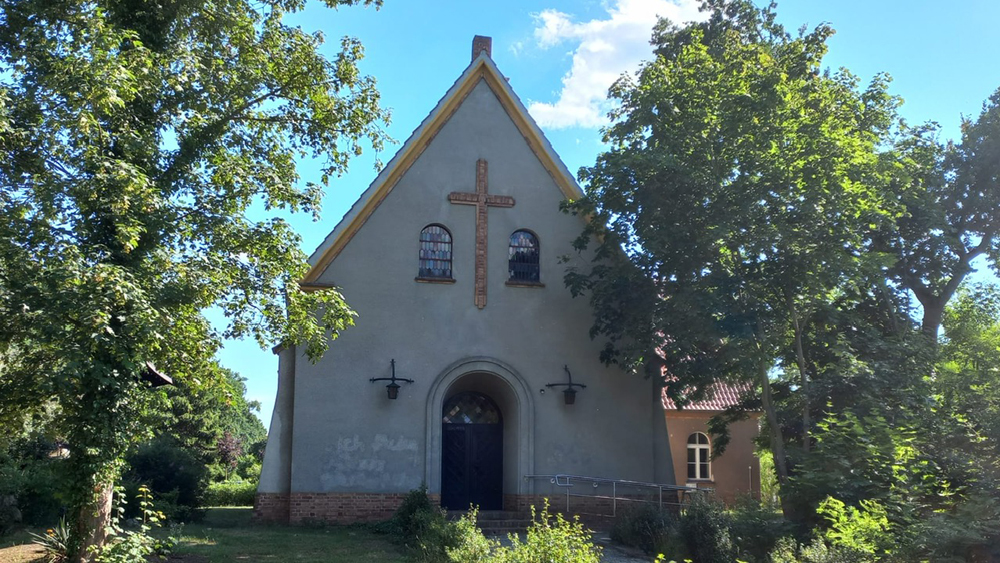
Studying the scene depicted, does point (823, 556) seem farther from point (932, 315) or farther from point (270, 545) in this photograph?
point (932, 315)

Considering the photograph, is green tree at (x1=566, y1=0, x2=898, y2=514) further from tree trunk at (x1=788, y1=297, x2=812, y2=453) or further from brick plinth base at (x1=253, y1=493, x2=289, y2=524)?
brick plinth base at (x1=253, y1=493, x2=289, y2=524)

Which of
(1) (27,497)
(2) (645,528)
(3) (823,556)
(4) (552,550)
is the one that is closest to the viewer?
(4) (552,550)

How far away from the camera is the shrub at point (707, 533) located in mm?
12089

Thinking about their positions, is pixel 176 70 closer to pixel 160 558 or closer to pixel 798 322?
pixel 160 558

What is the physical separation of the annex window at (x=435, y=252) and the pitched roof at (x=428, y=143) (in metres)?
1.39

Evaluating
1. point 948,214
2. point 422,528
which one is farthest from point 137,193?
point 948,214

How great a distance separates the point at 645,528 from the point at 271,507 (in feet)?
26.8

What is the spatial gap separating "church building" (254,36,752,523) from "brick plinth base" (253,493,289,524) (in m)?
0.04

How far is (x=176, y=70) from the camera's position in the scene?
11.4 meters

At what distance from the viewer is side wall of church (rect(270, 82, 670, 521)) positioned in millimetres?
17797

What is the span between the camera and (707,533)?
1248 centimetres

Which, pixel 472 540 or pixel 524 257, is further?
pixel 524 257

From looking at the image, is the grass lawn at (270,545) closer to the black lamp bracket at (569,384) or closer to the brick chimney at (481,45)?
the black lamp bracket at (569,384)

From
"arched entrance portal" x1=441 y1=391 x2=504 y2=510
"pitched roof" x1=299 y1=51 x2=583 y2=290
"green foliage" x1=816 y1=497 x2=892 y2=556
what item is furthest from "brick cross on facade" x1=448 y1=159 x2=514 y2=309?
"green foliage" x1=816 y1=497 x2=892 y2=556
